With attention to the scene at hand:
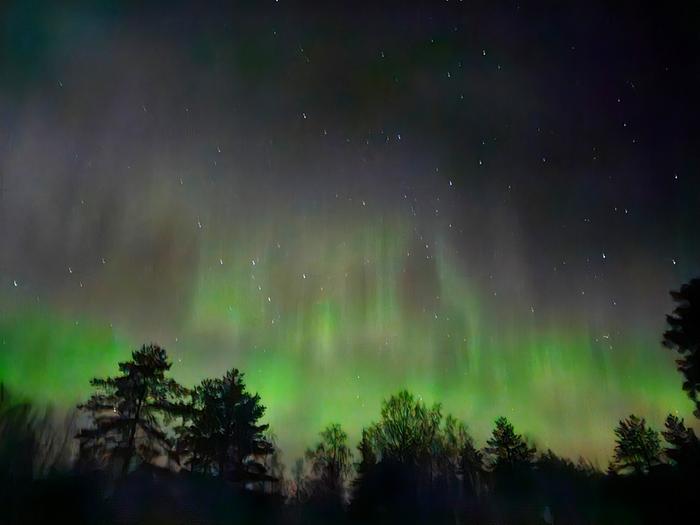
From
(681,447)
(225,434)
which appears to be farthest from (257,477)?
(681,447)

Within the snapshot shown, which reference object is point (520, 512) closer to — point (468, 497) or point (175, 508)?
point (468, 497)

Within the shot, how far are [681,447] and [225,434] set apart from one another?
41.4 m

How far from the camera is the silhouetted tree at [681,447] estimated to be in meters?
36.0

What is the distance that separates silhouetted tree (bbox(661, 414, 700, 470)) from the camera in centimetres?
3600

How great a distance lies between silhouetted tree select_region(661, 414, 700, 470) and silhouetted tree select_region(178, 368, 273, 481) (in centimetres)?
3627

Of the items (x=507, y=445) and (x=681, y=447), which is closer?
(x=681, y=447)

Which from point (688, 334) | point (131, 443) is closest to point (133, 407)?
point (131, 443)

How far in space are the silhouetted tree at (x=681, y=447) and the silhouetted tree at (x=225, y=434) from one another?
3627cm

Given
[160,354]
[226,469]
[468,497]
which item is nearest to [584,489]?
[468,497]

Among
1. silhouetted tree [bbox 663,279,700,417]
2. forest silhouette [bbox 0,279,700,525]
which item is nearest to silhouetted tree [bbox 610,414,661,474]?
forest silhouette [bbox 0,279,700,525]

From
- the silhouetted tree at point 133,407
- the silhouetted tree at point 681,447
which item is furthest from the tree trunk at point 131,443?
the silhouetted tree at point 681,447

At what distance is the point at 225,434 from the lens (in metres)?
51.2

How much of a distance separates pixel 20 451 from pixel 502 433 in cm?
6120

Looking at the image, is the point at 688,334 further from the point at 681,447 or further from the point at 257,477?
the point at 257,477
